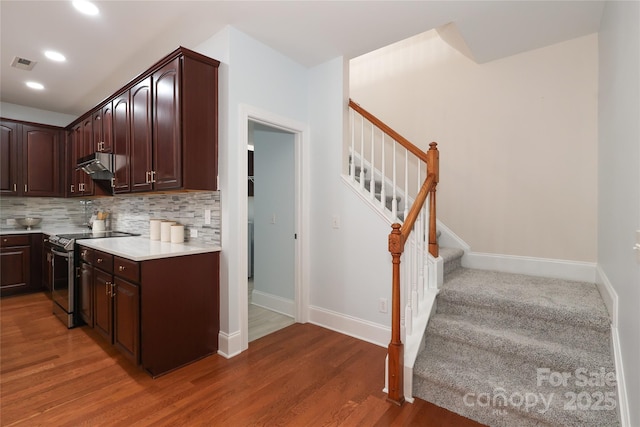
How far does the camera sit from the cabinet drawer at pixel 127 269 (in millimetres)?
2188

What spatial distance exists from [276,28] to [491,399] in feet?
9.99

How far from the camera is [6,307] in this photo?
380cm

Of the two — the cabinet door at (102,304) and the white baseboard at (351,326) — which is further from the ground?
the cabinet door at (102,304)

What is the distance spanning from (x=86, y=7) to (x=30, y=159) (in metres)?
3.47

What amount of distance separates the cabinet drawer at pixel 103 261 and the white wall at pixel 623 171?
130 inches

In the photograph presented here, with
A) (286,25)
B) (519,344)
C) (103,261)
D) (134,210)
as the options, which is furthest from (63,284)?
(519,344)

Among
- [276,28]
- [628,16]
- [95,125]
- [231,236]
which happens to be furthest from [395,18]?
[95,125]

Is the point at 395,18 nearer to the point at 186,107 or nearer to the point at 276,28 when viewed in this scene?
the point at 276,28

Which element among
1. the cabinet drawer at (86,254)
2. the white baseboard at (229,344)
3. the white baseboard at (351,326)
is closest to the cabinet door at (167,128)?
the cabinet drawer at (86,254)

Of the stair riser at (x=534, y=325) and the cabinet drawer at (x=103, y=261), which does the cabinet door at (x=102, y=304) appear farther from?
the stair riser at (x=534, y=325)

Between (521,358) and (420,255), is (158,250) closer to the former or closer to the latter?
(420,255)

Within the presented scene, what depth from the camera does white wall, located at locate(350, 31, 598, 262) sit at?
2.76m

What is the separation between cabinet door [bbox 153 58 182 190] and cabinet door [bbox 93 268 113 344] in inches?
36.0

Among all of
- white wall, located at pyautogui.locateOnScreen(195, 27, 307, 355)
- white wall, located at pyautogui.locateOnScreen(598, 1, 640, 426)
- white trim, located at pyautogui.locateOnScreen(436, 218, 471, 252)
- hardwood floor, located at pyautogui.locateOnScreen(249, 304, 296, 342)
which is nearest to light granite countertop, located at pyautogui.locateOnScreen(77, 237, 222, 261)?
white wall, located at pyautogui.locateOnScreen(195, 27, 307, 355)
